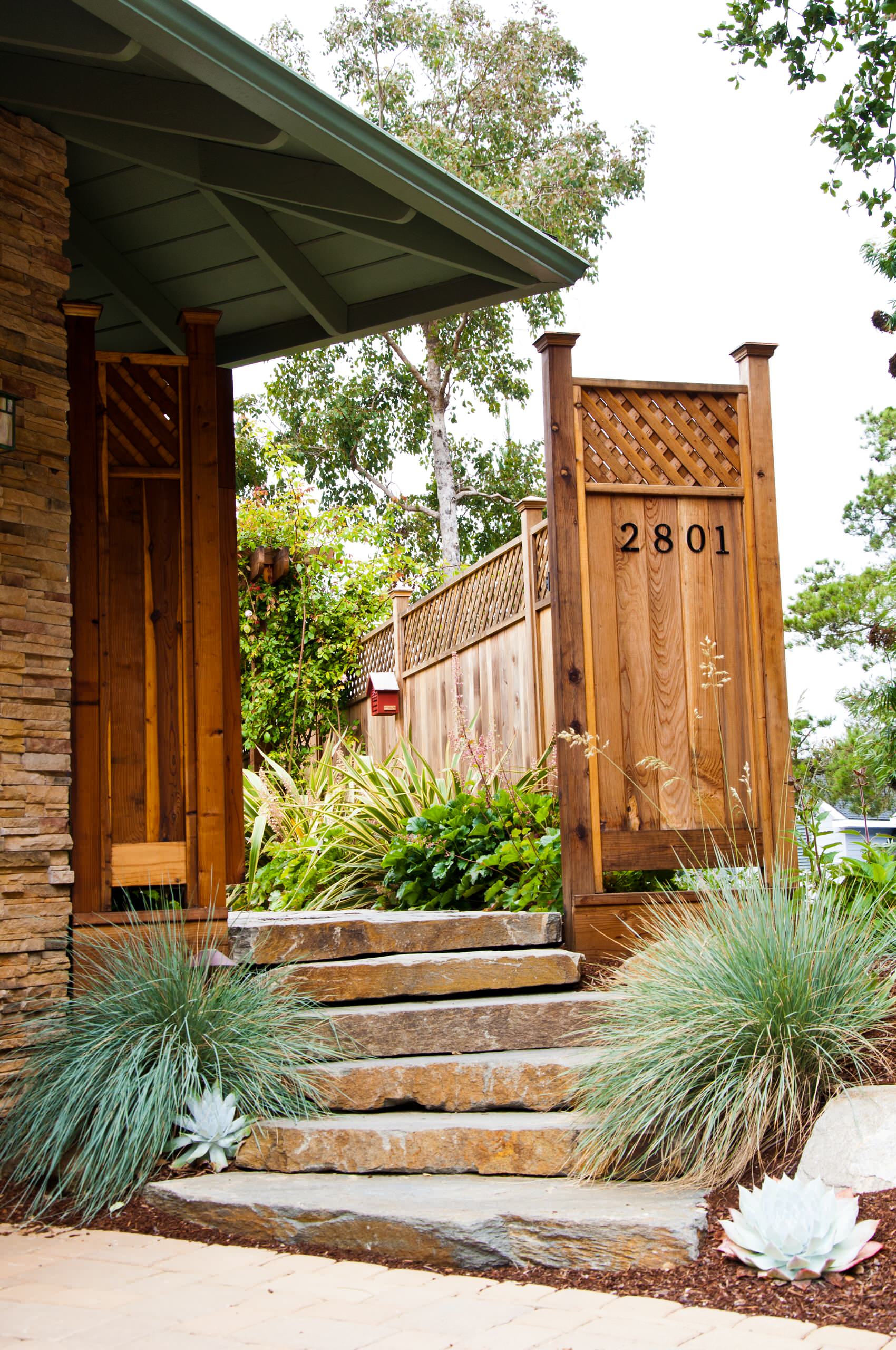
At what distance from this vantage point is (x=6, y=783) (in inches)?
135

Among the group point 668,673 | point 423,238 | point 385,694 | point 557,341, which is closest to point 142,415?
point 423,238

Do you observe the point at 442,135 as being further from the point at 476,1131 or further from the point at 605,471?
the point at 476,1131

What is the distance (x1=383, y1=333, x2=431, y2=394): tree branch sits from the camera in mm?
16125

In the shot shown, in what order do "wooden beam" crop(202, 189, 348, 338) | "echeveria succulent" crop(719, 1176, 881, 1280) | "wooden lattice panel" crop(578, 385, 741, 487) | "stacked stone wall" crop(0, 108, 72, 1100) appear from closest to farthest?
"echeveria succulent" crop(719, 1176, 881, 1280), "stacked stone wall" crop(0, 108, 72, 1100), "wooden beam" crop(202, 189, 348, 338), "wooden lattice panel" crop(578, 385, 741, 487)

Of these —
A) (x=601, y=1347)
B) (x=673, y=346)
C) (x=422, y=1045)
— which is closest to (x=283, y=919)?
(x=422, y=1045)

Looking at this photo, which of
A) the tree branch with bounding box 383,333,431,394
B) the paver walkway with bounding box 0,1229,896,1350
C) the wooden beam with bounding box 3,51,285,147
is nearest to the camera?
the paver walkway with bounding box 0,1229,896,1350

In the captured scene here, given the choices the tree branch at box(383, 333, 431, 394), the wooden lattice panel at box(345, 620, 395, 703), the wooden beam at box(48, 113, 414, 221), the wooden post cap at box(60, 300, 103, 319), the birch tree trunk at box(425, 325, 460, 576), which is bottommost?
the wooden lattice panel at box(345, 620, 395, 703)

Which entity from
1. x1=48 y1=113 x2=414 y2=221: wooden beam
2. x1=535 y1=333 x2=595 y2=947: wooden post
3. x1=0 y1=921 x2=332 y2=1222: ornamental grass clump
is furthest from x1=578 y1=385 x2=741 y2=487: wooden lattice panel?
x1=0 y1=921 x2=332 y2=1222: ornamental grass clump

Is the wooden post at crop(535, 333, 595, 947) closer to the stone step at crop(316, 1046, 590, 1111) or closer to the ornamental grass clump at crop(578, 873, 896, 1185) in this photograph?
the stone step at crop(316, 1046, 590, 1111)

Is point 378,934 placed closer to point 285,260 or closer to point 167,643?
point 167,643

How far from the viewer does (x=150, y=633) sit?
13.1 feet

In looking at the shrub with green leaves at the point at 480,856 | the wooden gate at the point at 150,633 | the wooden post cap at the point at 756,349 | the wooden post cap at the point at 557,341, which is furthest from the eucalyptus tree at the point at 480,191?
the wooden gate at the point at 150,633

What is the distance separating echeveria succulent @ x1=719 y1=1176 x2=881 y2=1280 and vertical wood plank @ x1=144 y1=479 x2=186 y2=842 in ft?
7.55

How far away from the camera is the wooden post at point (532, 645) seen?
6070 mm
